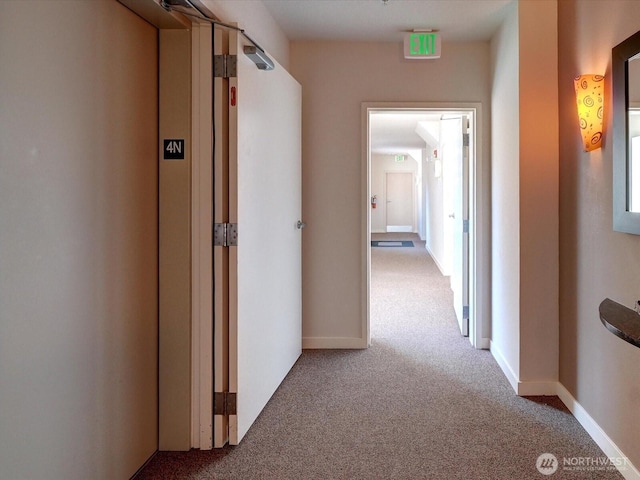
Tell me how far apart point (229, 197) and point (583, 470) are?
199 cm

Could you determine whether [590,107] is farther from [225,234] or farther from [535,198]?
[225,234]

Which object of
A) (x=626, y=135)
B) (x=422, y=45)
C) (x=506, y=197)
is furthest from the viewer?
(x=422, y=45)

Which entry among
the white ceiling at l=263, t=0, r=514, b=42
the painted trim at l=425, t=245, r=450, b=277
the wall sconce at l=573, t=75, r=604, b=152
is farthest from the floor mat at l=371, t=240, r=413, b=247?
the wall sconce at l=573, t=75, r=604, b=152

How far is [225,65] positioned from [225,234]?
776 mm

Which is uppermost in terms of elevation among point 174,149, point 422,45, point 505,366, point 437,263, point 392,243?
point 422,45

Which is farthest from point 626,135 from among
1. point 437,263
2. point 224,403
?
point 437,263

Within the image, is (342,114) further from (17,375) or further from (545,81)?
(17,375)

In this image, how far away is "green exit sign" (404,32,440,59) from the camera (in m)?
3.08

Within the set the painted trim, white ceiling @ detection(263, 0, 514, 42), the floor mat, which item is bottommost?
the painted trim

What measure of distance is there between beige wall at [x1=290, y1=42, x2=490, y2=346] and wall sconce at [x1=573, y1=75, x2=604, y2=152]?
1.17 metres

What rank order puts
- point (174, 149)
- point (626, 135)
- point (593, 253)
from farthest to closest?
point (593, 253) → point (174, 149) → point (626, 135)

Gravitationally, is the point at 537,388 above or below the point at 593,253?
below

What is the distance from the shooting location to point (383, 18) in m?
2.85

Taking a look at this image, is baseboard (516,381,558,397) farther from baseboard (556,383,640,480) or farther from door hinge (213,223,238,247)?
door hinge (213,223,238,247)
